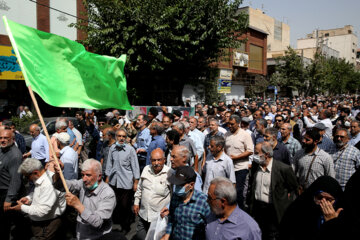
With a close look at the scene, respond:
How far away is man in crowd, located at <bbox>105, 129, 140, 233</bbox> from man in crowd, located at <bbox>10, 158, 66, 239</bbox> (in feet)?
4.84

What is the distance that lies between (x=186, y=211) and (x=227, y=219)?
60 cm

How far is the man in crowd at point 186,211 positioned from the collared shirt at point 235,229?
13.8 inches

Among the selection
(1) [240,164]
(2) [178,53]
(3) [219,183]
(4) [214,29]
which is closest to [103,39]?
(2) [178,53]

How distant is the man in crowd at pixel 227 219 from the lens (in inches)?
102

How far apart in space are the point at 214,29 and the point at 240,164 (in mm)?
12340

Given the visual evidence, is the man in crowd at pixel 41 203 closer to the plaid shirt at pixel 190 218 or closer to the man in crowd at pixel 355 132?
the plaid shirt at pixel 190 218

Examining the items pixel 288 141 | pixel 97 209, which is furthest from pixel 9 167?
pixel 288 141

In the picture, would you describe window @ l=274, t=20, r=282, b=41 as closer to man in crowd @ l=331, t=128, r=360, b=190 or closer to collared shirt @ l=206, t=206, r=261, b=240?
man in crowd @ l=331, t=128, r=360, b=190

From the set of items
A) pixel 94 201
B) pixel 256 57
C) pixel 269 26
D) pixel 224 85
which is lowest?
pixel 94 201

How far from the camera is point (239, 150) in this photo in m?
5.80

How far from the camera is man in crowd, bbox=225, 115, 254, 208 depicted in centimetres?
568

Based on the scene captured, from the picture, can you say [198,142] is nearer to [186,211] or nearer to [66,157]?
[66,157]

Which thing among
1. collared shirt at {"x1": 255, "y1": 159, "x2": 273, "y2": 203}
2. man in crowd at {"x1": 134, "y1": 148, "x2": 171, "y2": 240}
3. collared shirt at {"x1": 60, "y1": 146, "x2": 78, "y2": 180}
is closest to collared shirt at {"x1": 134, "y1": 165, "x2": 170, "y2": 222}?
man in crowd at {"x1": 134, "y1": 148, "x2": 171, "y2": 240}

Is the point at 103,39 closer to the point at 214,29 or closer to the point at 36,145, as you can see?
the point at 214,29
